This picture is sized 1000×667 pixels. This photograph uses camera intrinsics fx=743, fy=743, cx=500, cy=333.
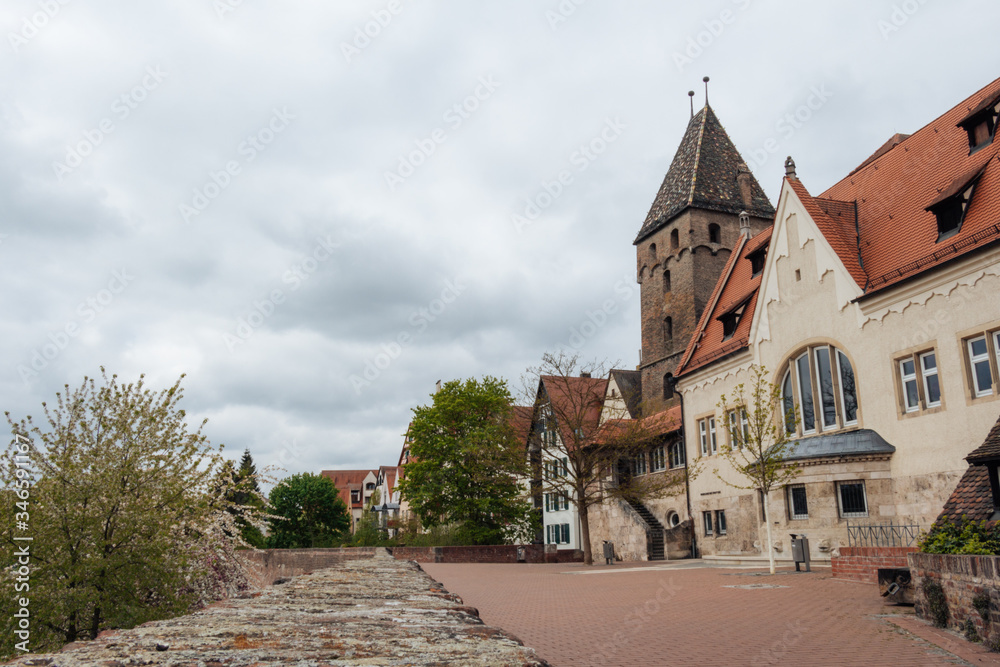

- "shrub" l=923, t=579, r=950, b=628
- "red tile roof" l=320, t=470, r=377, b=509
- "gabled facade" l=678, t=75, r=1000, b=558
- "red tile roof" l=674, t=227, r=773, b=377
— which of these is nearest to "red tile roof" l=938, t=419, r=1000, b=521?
"shrub" l=923, t=579, r=950, b=628

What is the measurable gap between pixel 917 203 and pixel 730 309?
8.31 meters

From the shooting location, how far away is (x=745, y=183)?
46438 millimetres

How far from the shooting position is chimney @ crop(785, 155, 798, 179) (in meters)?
26.1

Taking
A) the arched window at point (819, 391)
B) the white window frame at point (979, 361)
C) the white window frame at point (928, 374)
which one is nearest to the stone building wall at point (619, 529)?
the arched window at point (819, 391)

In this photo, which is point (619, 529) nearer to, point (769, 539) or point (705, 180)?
point (769, 539)

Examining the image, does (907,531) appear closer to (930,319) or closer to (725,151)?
(930,319)

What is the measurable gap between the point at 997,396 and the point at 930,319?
2803 millimetres

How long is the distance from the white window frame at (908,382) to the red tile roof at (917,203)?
7.24 feet

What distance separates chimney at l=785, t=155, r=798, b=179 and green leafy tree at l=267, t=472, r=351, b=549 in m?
45.5

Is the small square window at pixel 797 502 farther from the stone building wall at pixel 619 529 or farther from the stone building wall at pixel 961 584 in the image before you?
the stone building wall at pixel 961 584

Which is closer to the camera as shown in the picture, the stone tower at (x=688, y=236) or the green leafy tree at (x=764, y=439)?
the green leafy tree at (x=764, y=439)

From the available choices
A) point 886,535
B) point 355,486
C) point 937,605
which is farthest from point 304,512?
point 355,486

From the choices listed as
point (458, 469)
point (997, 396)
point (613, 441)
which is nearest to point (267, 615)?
point (997, 396)

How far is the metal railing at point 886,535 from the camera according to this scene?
18844mm
